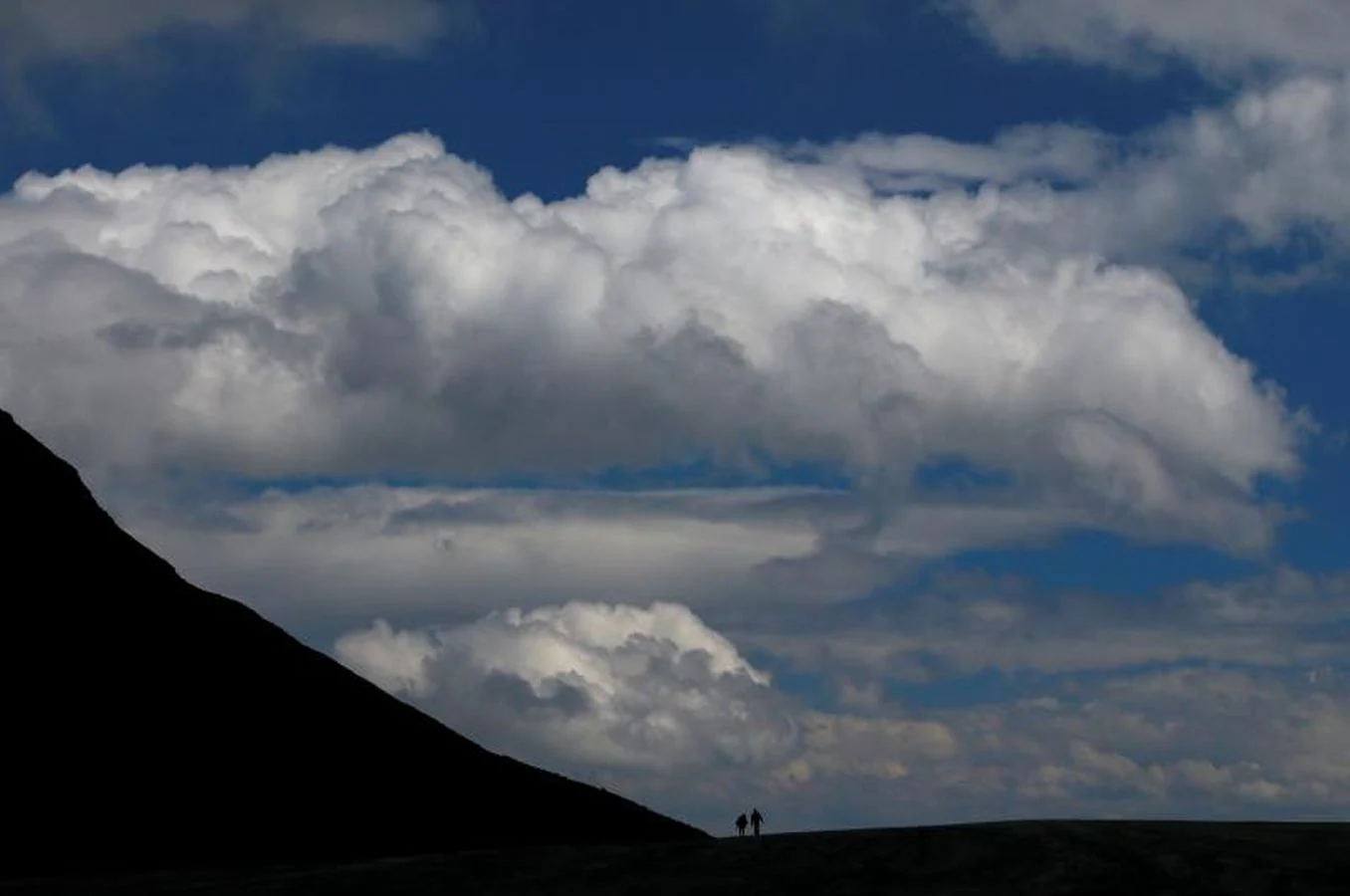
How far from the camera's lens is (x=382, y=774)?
118812 millimetres

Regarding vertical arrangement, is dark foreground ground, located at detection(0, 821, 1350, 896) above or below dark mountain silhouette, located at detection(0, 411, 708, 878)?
below

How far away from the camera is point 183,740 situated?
105 m

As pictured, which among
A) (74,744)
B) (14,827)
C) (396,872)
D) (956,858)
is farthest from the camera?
(74,744)

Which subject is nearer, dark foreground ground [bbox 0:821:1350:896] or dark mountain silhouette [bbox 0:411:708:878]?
dark foreground ground [bbox 0:821:1350:896]

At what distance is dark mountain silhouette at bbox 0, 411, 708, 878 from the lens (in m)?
95.1

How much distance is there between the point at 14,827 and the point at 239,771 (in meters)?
18.9

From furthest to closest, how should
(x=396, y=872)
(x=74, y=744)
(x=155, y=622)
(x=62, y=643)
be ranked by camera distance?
(x=155, y=622) < (x=62, y=643) < (x=74, y=744) < (x=396, y=872)

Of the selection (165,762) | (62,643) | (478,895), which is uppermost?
(62,643)

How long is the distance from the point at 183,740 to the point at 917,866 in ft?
289

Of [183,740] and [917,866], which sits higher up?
[183,740]

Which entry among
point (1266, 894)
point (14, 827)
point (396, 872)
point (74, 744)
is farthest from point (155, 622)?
point (1266, 894)

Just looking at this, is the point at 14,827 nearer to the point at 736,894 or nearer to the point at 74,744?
the point at 74,744

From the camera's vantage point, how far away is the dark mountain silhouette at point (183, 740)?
9506 cm

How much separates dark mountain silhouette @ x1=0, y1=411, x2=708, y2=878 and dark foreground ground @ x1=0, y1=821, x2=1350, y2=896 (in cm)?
6400
